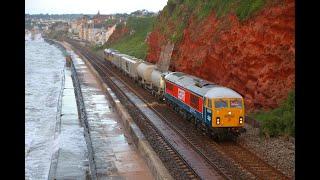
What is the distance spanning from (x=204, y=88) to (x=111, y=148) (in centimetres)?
Result: 569

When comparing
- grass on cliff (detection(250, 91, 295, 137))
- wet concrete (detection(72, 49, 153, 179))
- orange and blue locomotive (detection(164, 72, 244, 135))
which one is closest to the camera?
wet concrete (detection(72, 49, 153, 179))

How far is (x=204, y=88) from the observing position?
23375mm

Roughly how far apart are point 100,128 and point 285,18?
42.9 feet

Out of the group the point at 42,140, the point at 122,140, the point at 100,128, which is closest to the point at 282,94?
the point at 122,140

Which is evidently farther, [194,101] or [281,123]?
[194,101]

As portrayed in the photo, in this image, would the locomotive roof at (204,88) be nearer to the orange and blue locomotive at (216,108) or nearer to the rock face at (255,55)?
the orange and blue locomotive at (216,108)

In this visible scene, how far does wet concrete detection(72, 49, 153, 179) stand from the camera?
60.0ft

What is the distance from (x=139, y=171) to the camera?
1841 centimetres

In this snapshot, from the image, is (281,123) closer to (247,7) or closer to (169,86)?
(169,86)

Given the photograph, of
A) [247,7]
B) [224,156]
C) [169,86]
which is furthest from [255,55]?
[224,156]

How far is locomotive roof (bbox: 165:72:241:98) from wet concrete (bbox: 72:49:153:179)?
4468 mm

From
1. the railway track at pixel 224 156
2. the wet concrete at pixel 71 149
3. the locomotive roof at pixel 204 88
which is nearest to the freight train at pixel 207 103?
the locomotive roof at pixel 204 88

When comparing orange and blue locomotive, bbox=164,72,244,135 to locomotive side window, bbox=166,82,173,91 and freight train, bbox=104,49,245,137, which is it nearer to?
freight train, bbox=104,49,245,137

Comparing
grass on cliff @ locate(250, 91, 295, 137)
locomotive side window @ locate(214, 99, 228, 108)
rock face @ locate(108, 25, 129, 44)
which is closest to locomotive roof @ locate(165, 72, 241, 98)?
locomotive side window @ locate(214, 99, 228, 108)
